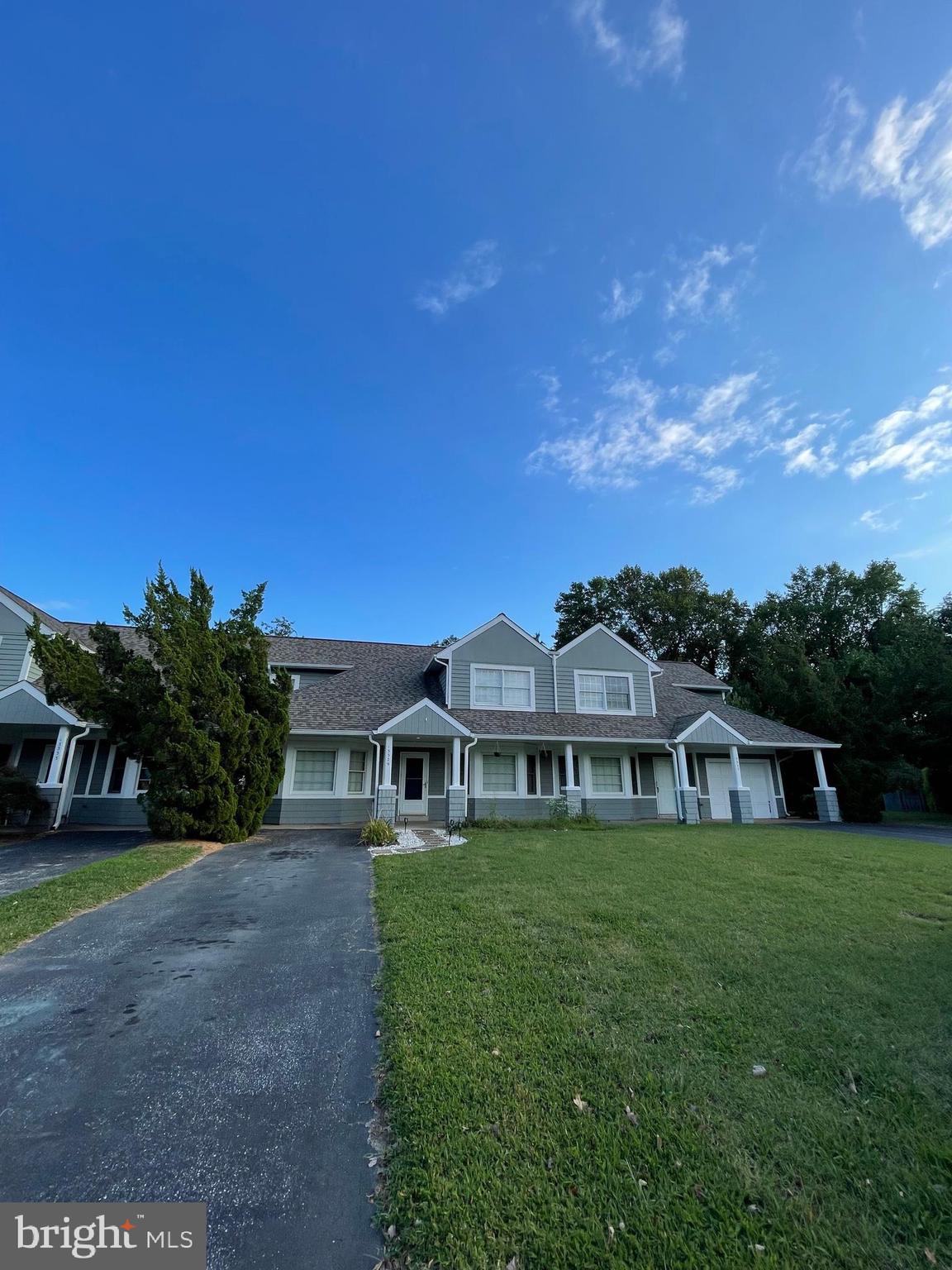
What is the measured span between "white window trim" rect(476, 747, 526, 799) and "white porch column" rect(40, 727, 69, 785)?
11.6m

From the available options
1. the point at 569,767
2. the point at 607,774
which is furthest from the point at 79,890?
the point at 607,774

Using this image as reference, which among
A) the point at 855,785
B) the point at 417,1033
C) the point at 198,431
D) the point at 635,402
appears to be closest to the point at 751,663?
the point at 855,785

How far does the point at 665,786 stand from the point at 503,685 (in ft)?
22.8

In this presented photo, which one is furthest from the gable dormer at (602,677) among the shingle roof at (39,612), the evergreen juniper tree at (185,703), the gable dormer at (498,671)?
the shingle roof at (39,612)

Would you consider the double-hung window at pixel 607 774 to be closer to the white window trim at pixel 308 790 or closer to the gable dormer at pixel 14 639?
the white window trim at pixel 308 790

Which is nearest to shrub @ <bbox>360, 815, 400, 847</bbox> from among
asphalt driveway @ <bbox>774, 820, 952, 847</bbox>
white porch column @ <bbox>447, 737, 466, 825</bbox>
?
white porch column @ <bbox>447, 737, 466, 825</bbox>

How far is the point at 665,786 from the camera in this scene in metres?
18.8

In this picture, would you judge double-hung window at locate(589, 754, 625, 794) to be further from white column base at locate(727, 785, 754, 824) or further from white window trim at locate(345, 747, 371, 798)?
white window trim at locate(345, 747, 371, 798)

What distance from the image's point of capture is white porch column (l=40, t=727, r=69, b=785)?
45.4ft

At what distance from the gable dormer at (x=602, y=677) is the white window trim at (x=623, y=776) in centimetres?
150

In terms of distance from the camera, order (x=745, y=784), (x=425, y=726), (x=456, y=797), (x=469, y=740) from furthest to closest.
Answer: (x=745, y=784) → (x=469, y=740) → (x=425, y=726) → (x=456, y=797)

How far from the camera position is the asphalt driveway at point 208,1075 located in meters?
2.30

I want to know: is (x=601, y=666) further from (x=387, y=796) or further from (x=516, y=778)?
(x=387, y=796)

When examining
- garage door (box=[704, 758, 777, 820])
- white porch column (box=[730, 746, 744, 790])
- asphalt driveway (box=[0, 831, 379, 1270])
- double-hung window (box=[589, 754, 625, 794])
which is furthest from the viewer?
garage door (box=[704, 758, 777, 820])
